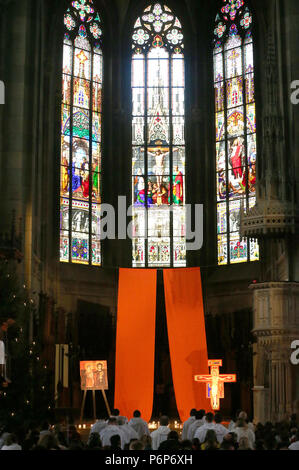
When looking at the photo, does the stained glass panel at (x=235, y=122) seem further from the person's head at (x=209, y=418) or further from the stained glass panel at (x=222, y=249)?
the person's head at (x=209, y=418)

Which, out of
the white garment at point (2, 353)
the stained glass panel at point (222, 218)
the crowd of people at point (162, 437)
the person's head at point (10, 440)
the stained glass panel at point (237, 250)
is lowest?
the crowd of people at point (162, 437)

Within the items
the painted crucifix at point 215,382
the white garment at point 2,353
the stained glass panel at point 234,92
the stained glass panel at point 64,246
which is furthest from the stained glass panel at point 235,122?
the white garment at point 2,353

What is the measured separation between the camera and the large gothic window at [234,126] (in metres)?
26.6

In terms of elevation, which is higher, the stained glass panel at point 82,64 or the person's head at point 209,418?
the stained glass panel at point 82,64

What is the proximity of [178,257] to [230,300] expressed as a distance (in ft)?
8.44

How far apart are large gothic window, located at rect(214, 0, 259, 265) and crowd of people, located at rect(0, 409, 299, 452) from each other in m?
13.8

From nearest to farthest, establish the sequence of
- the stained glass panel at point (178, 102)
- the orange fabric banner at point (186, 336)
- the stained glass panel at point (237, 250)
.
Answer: the orange fabric banner at point (186, 336) < the stained glass panel at point (237, 250) < the stained glass panel at point (178, 102)

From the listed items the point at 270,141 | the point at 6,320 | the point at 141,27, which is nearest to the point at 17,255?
the point at 6,320

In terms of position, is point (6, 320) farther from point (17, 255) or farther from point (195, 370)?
point (195, 370)

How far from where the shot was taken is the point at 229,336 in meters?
25.0

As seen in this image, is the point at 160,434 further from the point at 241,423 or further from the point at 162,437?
the point at 241,423

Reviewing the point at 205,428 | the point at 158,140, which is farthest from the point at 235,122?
the point at 205,428

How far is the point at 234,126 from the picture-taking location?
27.4 m

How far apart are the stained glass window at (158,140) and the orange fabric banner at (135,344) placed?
3.15m
